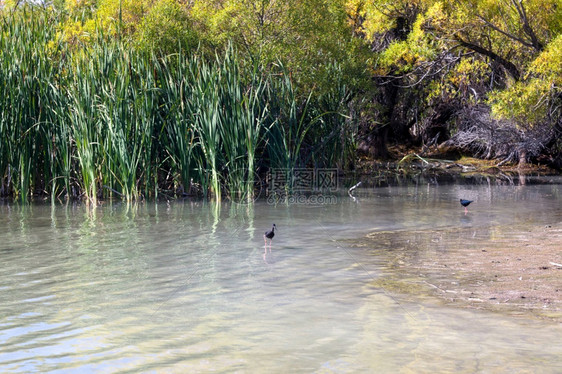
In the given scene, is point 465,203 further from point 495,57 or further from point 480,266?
point 495,57

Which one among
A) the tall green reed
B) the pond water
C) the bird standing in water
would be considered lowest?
the pond water

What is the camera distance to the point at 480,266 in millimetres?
6777

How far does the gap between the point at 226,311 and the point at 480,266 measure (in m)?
2.70

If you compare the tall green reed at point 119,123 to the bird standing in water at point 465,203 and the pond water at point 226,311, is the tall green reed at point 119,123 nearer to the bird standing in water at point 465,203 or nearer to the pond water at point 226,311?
the pond water at point 226,311

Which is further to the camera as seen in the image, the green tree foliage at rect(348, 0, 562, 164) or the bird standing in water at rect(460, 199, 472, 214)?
the green tree foliage at rect(348, 0, 562, 164)

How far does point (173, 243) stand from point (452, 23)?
12.9m

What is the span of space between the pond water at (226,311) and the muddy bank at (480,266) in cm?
23

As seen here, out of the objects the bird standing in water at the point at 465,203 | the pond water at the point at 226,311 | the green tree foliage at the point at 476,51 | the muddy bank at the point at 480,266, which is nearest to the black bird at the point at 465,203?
the bird standing in water at the point at 465,203

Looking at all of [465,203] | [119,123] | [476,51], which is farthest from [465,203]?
[476,51]

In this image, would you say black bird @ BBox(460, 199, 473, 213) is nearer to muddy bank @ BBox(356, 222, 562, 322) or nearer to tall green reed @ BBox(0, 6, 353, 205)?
muddy bank @ BBox(356, 222, 562, 322)

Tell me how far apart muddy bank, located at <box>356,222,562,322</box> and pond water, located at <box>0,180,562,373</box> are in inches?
9.2

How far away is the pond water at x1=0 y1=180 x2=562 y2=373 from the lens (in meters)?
4.21

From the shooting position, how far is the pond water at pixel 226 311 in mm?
4215

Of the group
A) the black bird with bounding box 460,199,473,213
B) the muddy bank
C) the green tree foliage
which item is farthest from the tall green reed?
the green tree foliage
